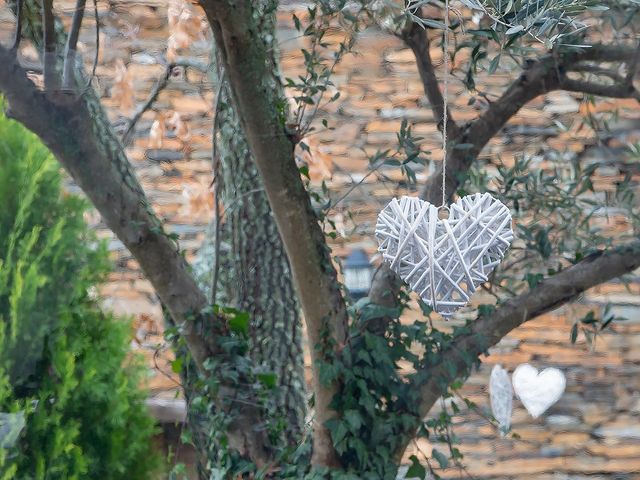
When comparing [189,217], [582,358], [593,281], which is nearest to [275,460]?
[593,281]

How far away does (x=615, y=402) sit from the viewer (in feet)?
14.0

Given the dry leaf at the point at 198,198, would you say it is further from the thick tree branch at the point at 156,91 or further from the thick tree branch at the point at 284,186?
the thick tree branch at the point at 284,186

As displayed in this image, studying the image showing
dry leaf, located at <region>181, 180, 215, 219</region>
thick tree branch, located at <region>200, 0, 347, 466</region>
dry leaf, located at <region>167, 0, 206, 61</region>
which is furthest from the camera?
dry leaf, located at <region>181, 180, 215, 219</region>

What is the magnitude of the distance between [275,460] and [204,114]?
217 cm

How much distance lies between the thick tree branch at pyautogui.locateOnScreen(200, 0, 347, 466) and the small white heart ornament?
207 cm

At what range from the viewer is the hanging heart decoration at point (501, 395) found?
4.02m

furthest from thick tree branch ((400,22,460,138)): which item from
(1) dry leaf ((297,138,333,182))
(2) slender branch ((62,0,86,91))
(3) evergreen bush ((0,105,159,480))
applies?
(3) evergreen bush ((0,105,159,480))

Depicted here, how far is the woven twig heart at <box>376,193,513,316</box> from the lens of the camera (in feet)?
5.56

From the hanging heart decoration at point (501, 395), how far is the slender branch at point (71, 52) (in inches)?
96.5

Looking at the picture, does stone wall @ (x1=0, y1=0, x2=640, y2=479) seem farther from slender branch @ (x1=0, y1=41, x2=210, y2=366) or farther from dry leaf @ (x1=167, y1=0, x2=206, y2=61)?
slender branch @ (x1=0, y1=41, x2=210, y2=366)

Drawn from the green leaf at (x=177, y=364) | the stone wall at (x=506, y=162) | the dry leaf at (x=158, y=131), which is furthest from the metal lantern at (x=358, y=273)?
the green leaf at (x=177, y=364)

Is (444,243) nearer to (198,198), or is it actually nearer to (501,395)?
(198,198)

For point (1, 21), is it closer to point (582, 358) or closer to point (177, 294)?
point (177, 294)

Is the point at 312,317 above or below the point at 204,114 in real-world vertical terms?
below
